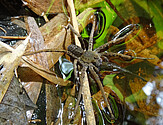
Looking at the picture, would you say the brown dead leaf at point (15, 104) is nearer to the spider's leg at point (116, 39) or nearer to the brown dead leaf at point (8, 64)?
the brown dead leaf at point (8, 64)

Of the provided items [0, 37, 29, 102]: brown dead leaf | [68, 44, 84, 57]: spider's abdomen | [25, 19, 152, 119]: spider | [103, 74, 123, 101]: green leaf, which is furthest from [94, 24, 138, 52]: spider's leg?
[0, 37, 29, 102]: brown dead leaf

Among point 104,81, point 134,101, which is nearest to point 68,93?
point 104,81

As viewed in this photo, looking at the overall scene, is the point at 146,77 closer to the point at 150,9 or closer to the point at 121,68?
the point at 121,68

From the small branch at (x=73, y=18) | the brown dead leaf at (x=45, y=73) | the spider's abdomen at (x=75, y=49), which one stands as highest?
the small branch at (x=73, y=18)

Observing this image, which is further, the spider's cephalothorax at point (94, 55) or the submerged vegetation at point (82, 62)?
the spider's cephalothorax at point (94, 55)

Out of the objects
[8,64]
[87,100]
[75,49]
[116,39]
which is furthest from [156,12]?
[8,64]

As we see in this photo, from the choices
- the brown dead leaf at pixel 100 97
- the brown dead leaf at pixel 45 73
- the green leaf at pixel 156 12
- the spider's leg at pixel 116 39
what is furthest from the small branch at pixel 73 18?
the green leaf at pixel 156 12
